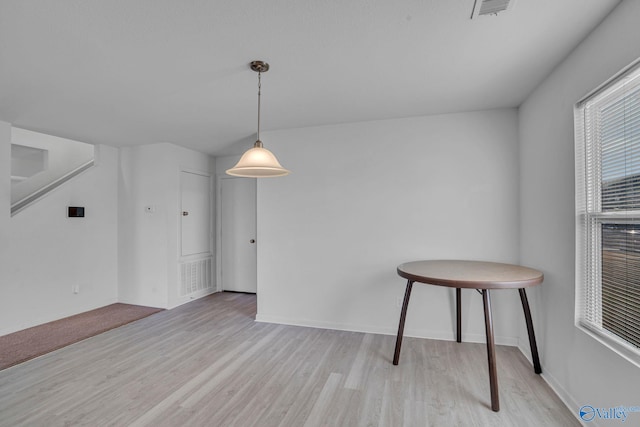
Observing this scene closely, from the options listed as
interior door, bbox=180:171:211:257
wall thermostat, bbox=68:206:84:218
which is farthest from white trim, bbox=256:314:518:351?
wall thermostat, bbox=68:206:84:218

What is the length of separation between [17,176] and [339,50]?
5715 mm

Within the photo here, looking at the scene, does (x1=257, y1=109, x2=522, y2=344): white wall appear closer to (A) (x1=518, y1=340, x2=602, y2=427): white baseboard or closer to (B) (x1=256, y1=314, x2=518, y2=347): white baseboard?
(B) (x1=256, y1=314, x2=518, y2=347): white baseboard

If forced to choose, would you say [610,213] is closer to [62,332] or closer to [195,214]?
[195,214]

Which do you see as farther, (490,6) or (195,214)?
(195,214)

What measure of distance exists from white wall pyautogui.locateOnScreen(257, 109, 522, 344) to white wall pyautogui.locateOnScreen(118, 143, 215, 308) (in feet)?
5.00

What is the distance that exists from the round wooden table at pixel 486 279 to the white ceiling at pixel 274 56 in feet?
5.15

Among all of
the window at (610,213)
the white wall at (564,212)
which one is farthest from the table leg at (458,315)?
the window at (610,213)

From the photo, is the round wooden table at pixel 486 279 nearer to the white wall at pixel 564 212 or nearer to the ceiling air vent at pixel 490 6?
the white wall at pixel 564 212

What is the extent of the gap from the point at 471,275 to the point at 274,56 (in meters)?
2.16

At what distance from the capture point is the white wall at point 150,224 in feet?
14.7

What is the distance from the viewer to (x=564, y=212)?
223 cm

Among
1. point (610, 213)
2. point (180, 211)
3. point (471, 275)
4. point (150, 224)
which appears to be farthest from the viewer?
point (180, 211)

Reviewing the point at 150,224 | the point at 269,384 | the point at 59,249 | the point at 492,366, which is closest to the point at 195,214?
the point at 150,224

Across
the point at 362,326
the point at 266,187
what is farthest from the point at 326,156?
the point at 362,326
